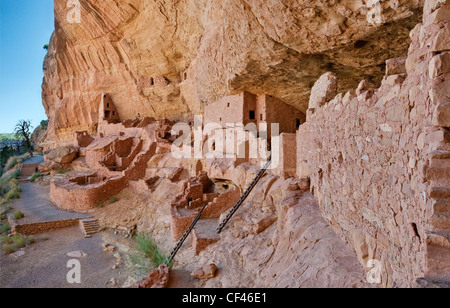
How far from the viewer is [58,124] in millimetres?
24141

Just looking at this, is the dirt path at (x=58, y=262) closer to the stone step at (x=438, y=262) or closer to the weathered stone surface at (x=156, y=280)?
the weathered stone surface at (x=156, y=280)

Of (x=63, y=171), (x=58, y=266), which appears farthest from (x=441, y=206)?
(x=63, y=171)

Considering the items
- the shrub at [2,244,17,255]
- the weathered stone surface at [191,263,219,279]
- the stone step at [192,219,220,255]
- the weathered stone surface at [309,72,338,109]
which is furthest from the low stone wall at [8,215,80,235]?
the weathered stone surface at [309,72,338,109]

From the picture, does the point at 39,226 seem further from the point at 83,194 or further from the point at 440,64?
the point at 440,64

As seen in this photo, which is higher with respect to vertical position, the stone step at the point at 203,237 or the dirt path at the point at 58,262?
the stone step at the point at 203,237

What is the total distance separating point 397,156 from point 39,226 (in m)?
13.3

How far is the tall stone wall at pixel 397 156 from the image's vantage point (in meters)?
1.56

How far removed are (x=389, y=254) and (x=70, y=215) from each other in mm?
13301

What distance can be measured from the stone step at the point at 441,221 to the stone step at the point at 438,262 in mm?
122

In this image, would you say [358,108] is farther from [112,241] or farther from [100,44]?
[100,44]

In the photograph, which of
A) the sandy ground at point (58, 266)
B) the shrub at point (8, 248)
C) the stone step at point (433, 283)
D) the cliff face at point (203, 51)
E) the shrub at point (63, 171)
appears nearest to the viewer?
the stone step at point (433, 283)

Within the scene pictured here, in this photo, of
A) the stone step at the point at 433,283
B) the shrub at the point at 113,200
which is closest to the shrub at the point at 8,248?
the shrub at the point at 113,200
